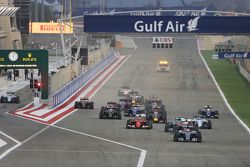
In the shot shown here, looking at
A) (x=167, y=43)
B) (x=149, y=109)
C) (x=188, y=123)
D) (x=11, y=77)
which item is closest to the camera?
(x=188, y=123)

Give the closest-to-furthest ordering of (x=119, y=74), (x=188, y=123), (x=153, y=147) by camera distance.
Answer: (x=153, y=147) < (x=188, y=123) < (x=119, y=74)

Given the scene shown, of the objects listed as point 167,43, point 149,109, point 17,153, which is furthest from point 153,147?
point 167,43

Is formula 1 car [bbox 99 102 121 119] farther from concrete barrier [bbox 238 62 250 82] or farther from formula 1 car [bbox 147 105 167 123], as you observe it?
concrete barrier [bbox 238 62 250 82]

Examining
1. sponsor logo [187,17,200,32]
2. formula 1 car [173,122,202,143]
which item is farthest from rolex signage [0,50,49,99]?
formula 1 car [173,122,202,143]

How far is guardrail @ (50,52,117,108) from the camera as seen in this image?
2485 inches

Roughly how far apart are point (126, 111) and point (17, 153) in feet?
71.7

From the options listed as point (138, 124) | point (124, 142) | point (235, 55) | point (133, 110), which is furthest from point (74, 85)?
point (124, 142)

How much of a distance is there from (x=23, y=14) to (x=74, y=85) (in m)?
71.1

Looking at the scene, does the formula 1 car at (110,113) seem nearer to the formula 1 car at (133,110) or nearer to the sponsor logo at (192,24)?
the formula 1 car at (133,110)

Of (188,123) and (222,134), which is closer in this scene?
(188,123)

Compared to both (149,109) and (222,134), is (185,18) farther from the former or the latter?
(222,134)

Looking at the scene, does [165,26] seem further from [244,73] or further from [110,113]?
[244,73]

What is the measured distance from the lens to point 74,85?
7594 centimetres

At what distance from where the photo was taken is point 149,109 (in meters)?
53.7
